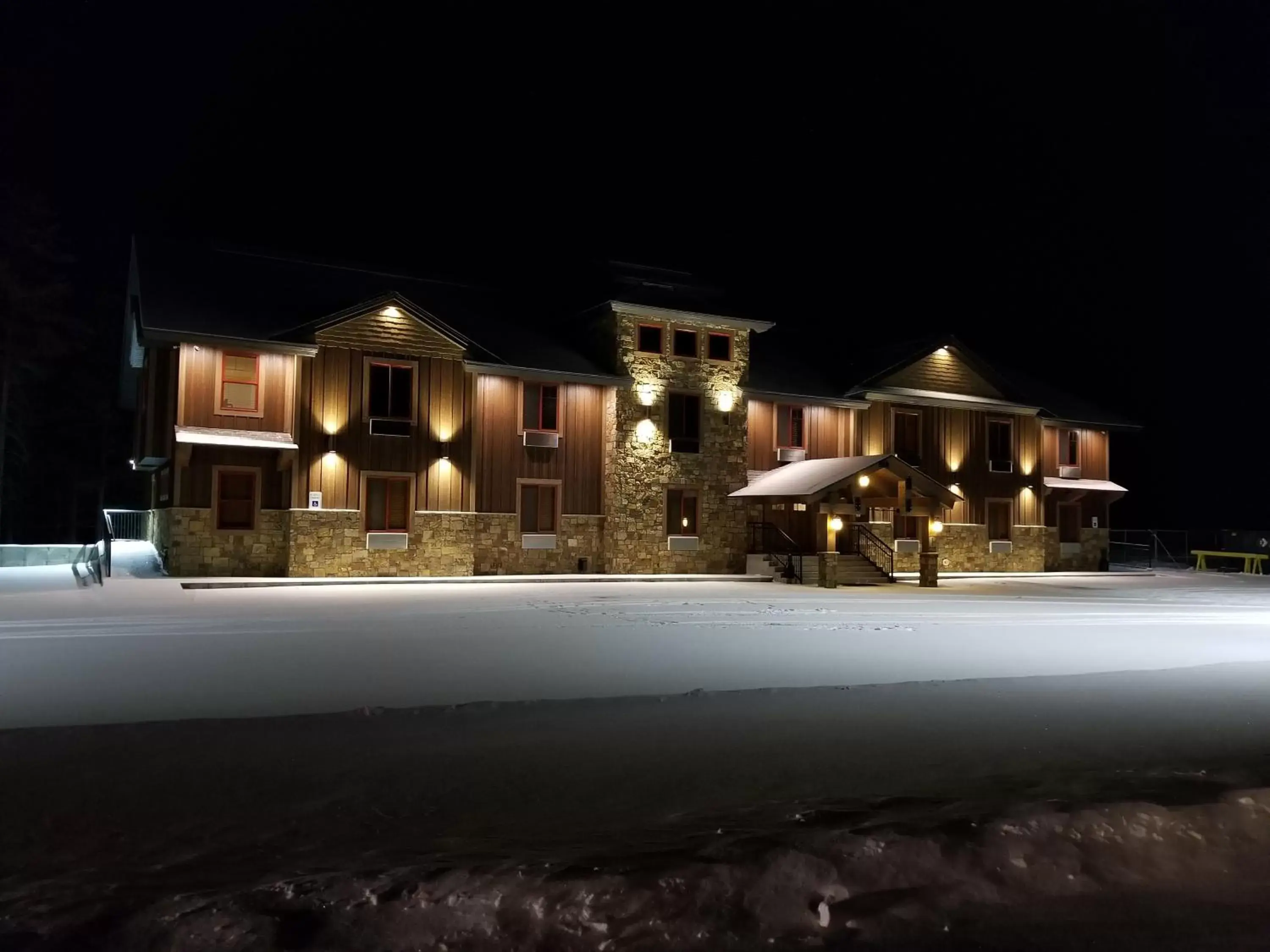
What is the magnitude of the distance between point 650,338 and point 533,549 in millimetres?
7325

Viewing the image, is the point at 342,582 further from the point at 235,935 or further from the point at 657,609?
the point at 235,935

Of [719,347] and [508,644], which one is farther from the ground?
[719,347]

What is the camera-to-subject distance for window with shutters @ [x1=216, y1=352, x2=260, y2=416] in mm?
25641

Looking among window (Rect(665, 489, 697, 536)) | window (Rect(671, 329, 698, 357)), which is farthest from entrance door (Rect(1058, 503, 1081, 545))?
window (Rect(671, 329, 698, 357))

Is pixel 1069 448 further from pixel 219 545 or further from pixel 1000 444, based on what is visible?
pixel 219 545

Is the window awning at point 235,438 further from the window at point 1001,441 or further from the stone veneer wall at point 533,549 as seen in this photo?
the window at point 1001,441

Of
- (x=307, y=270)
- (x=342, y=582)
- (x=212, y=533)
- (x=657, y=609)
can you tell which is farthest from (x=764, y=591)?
(x=307, y=270)

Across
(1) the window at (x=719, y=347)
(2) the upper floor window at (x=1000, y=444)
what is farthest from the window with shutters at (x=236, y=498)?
(2) the upper floor window at (x=1000, y=444)

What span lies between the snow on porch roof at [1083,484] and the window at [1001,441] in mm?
2202

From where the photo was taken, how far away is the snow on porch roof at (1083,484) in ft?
128

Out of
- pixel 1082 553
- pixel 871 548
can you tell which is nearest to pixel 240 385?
pixel 871 548

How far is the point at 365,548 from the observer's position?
26953 millimetres

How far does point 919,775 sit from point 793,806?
3.64 feet

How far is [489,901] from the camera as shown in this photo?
3906 mm
